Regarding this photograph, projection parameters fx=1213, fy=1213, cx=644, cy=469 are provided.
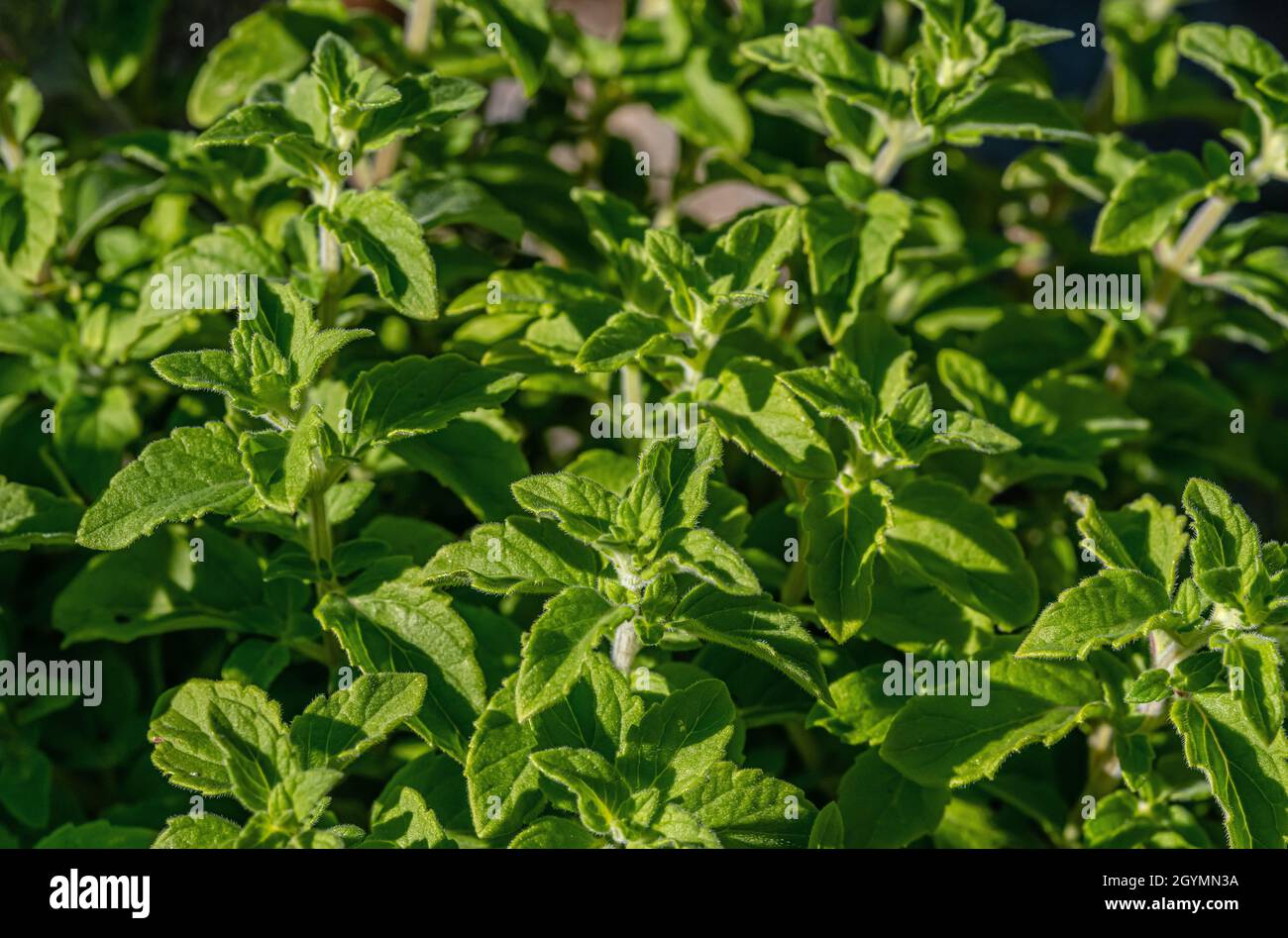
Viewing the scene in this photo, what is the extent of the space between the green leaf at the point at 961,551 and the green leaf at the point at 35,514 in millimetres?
1251

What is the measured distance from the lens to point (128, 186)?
2.24 meters

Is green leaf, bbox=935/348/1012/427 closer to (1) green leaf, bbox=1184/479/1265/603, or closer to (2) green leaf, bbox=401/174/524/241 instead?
(1) green leaf, bbox=1184/479/1265/603

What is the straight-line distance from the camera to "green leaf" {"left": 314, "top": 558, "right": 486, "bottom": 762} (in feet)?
5.46

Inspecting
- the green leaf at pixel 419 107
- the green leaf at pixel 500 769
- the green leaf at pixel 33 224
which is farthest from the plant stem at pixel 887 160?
the green leaf at pixel 33 224

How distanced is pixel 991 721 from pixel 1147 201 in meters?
1.03

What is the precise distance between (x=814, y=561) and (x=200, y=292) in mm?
1061

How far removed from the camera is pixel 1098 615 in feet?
5.26

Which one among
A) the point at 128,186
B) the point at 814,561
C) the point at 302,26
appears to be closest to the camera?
the point at 814,561

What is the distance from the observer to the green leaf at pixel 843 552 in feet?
5.63

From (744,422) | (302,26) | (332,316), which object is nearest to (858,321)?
(744,422)

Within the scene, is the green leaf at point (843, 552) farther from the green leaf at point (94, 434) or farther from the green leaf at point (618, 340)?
the green leaf at point (94, 434)

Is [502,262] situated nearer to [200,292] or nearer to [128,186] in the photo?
[200,292]

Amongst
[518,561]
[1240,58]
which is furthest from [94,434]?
[1240,58]
